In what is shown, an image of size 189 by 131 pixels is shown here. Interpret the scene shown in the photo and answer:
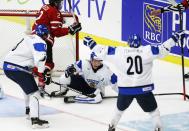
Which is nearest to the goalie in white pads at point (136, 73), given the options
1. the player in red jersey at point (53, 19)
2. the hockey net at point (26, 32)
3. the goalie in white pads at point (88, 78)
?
the goalie in white pads at point (88, 78)

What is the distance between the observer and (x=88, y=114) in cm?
511

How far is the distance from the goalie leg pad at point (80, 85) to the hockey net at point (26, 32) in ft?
3.61

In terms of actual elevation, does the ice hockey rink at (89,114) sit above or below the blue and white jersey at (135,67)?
below

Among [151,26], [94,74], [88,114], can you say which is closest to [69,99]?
[94,74]

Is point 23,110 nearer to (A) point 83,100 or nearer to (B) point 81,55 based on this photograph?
(A) point 83,100

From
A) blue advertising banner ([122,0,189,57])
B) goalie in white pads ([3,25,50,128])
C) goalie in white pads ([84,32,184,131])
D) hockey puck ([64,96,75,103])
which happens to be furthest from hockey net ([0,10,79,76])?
goalie in white pads ([84,32,184,131])

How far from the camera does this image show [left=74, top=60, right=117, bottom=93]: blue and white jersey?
5.64m

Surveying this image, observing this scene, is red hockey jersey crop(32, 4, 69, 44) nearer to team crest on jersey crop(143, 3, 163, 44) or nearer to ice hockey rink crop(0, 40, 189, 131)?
ice hockey rink crop(0, 40, 189, 131)

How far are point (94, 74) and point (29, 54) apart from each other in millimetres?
1219

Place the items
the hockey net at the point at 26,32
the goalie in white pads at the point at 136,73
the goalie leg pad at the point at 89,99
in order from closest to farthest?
the goalie in white pads at the point at 136,73
the goalie leg pad at the point at 89,99
the hockey net at the point at 26,32

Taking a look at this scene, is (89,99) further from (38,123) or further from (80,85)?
(38,123)

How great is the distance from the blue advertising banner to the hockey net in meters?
0.83

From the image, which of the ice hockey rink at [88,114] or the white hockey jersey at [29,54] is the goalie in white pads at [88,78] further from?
the white hockey jersey at [29,54]

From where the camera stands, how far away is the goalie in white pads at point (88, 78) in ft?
18.4
